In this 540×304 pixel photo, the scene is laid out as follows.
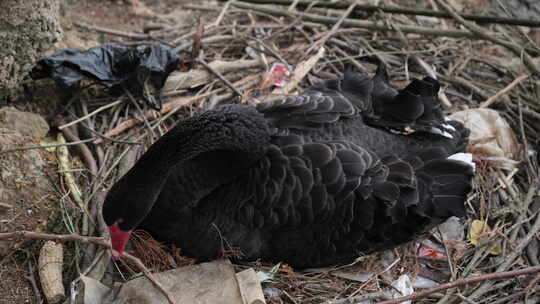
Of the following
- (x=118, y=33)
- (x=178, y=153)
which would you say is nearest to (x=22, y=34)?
(x=118, y=33)

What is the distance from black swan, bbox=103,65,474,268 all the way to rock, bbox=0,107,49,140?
40.1 inches

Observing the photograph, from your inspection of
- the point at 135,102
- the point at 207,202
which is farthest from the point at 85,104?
the point at 207,202

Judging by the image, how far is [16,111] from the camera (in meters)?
3.66

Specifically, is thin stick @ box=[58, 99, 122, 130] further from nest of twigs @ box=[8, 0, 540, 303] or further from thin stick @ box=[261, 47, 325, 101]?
thin stick @ box=[261, 47, 325, 101]

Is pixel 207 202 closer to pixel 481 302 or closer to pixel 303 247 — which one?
pixel 303 247

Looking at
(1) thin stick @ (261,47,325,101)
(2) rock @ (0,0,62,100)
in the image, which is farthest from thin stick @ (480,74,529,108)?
(2) rock @ (0,0,62,100)

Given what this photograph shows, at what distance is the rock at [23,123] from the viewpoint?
3.57 m

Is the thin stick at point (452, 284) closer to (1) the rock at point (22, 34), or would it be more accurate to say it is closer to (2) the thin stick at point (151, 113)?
(2) the thin stick at point (151, 113)

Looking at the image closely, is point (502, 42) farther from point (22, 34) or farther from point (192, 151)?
Answer: point (22, 34)

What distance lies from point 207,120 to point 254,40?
1944mm

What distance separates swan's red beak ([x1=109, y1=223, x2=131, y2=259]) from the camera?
2.91 metres

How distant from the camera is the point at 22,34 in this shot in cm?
362

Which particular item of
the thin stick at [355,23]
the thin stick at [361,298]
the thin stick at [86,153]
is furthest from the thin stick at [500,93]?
the thin stick at [86,153]

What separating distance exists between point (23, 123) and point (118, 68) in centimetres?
80
